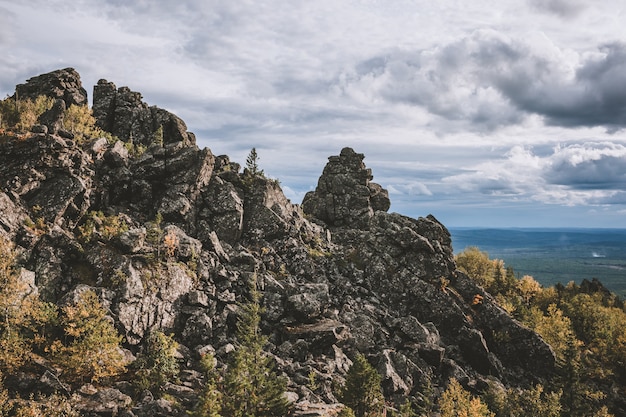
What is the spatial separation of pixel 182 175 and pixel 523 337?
67874 mm

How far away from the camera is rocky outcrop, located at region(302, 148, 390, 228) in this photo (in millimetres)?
103812

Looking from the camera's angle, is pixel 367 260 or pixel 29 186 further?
pixel 367 260

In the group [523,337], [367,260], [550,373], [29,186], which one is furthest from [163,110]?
[550,373]

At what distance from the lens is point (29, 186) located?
160 feet

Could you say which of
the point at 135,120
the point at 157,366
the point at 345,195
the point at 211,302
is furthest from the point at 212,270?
the point at 345,195

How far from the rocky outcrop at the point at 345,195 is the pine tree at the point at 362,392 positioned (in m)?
63.6

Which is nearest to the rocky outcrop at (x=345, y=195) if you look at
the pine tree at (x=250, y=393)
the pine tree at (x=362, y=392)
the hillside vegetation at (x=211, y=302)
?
the hillside vegetation at (x=211, y=302)

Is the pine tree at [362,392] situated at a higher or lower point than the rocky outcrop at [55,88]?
lower

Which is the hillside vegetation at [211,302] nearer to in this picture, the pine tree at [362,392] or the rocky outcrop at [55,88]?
the pine tree at [362,392]

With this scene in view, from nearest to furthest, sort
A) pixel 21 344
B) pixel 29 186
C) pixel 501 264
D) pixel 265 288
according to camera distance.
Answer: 1. pixel 21 344
2. pixel 29 186
3. pixel 265 288
4. pixel 501 264

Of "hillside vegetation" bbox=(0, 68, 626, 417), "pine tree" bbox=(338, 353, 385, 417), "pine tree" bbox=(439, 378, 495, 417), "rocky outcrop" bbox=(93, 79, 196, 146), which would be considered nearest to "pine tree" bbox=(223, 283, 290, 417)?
"hillside vegetation" bbox=(0, 68, 626, 417)

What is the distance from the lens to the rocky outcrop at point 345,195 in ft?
341

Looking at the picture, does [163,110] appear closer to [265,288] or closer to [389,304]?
[265,288]

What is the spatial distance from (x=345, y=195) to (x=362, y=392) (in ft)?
232
